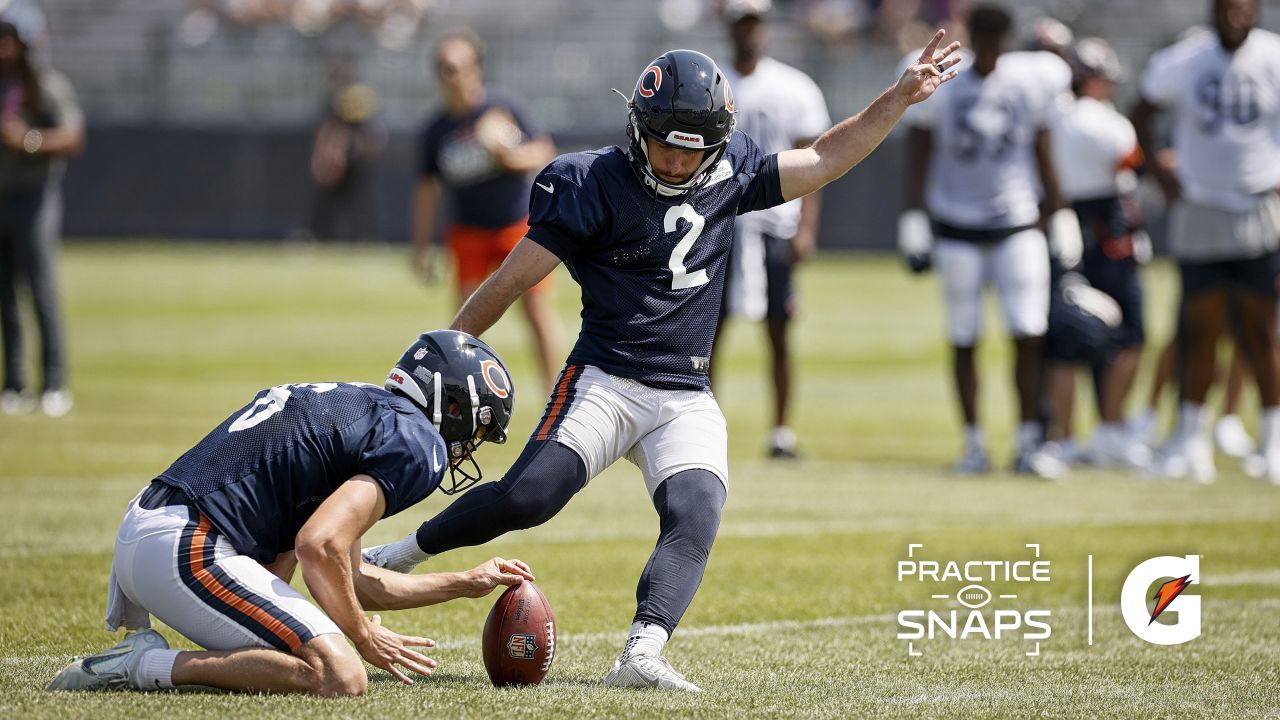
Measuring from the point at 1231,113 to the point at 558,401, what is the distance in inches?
239

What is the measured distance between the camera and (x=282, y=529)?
4.71m

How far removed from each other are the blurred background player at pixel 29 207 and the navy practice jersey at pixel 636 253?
772 centimetres

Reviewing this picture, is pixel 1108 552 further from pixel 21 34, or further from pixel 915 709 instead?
pixel 21 34

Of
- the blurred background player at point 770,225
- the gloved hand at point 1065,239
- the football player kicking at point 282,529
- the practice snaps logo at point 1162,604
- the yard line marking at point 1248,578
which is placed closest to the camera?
the football player kicking at point 282,529

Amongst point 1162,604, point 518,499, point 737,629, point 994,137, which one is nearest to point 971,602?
point 1162,604

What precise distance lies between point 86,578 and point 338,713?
2.54 metres

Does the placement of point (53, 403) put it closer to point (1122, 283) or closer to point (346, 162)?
point (1122, 283)

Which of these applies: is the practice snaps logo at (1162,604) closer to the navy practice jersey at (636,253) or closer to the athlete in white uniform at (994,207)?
the navy practice jersey at (636,253)

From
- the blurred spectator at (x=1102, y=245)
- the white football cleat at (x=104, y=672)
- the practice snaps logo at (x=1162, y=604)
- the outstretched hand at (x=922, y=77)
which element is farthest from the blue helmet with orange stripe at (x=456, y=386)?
the blurred spectator at (x=1102, y=245)

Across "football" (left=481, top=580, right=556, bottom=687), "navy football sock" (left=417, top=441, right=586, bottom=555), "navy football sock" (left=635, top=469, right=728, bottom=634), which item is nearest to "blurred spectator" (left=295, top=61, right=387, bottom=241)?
"navy football sock" (left=417, top=441, right=586, bottom=555)

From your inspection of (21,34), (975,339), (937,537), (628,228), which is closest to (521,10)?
(21,34)

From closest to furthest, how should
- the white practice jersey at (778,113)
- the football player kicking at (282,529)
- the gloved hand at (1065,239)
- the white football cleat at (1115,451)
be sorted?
the football player kicking at (282,529)
the white practice jersey at (778,113)
the white football cleat at (1115,451)
the gloved hand at (1065,239)

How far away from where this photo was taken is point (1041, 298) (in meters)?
10.2

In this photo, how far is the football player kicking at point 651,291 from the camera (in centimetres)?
509
